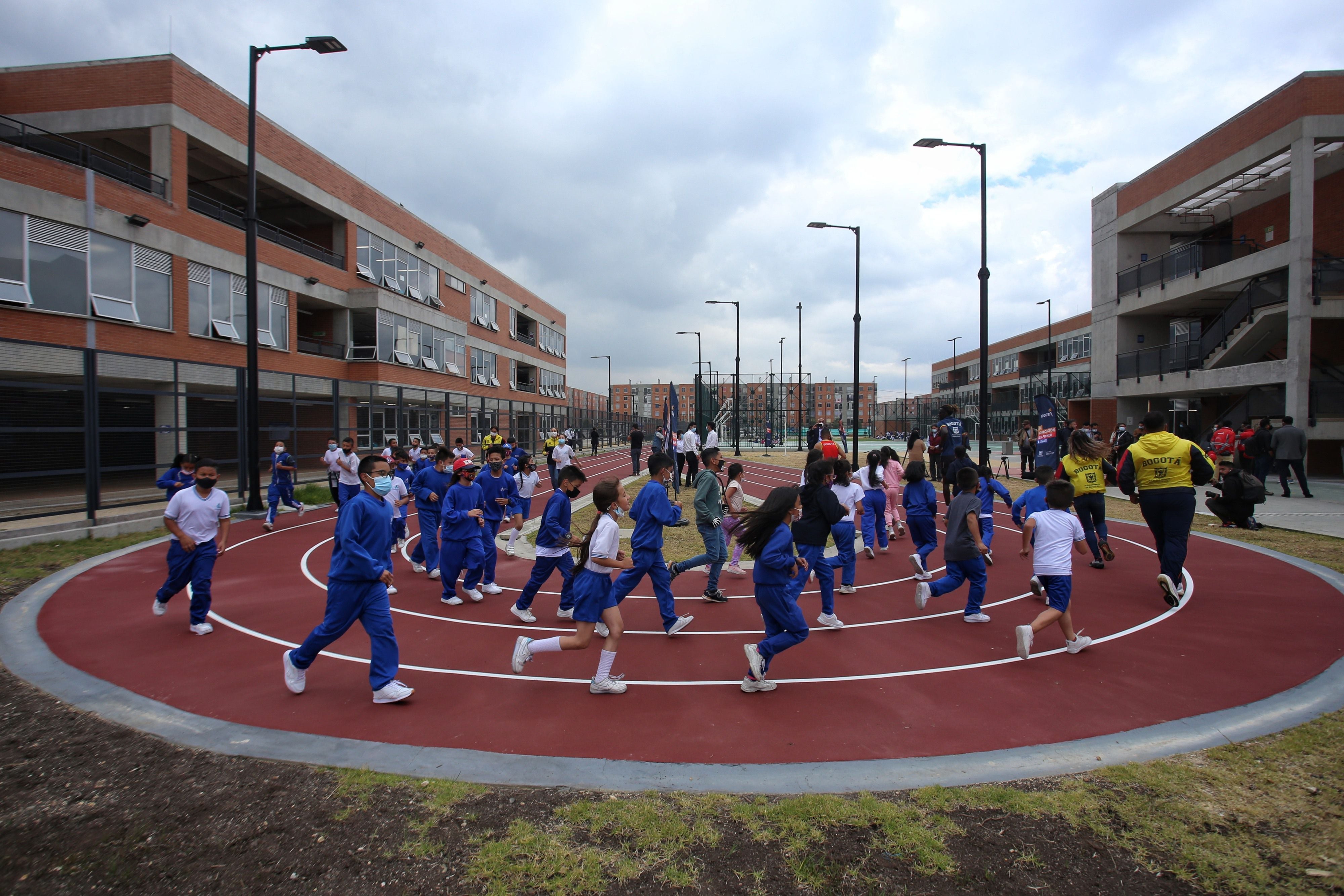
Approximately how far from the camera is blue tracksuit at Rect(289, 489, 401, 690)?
197 inches

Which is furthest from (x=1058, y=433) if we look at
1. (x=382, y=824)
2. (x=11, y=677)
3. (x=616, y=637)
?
(x=11, y=677)

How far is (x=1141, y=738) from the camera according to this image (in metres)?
4.31

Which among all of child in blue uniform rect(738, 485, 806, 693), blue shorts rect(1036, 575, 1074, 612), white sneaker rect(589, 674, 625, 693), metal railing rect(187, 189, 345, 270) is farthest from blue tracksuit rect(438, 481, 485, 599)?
metal railing rect(187, 189, 345, 270)

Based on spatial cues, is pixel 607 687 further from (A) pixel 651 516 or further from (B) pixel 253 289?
(B) pixel 253 289

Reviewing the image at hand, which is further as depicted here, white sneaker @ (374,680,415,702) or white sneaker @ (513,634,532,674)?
white sneaker @ (513,634,532,674)

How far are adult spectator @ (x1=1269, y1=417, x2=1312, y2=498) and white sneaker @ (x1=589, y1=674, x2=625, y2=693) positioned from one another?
1892 cm

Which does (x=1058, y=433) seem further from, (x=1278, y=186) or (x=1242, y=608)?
(x=1278, y=186)

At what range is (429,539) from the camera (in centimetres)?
954

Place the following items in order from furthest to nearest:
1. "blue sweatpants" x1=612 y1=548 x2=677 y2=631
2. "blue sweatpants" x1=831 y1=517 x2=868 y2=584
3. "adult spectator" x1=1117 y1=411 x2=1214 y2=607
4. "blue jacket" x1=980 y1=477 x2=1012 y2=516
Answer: "blue jacket" x1=980 y1=477 x2=1012 y2=516
"blue sweatpants" x1=831 y1=517 x2=868 y2=584
"adult spectator" x1=1117 y1=411 x2=1214 y2=607
"blue sweatpants" x1=612 y1=548 x2=677 y2=631

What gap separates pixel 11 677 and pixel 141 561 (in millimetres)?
5793

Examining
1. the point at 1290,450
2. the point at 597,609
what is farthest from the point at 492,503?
the point at 1290,450

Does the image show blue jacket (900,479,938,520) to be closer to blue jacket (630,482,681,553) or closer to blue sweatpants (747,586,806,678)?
blue jacket (630,482,681,553)

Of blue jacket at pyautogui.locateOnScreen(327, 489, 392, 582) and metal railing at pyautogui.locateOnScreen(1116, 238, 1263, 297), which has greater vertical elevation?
metal railing at pyautogui.locateOnScreen(1116, 238, 1263, 297)

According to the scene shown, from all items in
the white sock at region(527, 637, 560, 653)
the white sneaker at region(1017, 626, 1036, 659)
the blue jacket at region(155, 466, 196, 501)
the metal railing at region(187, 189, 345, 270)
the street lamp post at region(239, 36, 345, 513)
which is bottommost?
the white sneaker at region(1017, 626, 1036, 659)
